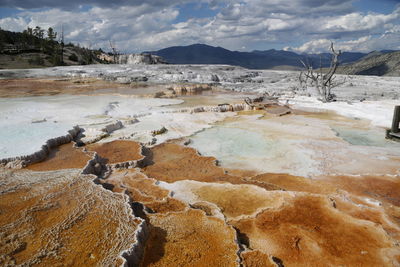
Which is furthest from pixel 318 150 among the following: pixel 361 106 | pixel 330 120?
pixel 361 106

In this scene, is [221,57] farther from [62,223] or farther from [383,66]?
[62,223]

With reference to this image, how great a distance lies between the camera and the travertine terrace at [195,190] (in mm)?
3068

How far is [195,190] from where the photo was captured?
4.64 metres

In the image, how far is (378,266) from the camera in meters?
2.93

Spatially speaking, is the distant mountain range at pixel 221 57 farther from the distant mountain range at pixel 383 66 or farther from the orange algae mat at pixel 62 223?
the orange algae mat at pixel 62 223

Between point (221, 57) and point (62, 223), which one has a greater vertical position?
point (221, 57)

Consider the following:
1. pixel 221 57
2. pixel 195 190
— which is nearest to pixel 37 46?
pixel 195 190

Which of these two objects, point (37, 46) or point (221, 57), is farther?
point (221, 57)

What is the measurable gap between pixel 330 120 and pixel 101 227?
27.3 feet

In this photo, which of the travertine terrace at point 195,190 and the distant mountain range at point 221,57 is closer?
the travertine terrace at point 195,190

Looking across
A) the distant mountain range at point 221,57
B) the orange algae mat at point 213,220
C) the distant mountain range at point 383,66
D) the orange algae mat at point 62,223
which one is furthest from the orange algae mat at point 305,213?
the distant mountain range at point 221,57

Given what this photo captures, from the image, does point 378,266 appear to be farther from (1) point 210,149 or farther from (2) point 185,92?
(2) point 185,92

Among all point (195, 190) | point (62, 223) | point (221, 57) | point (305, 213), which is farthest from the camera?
point (221, 57)

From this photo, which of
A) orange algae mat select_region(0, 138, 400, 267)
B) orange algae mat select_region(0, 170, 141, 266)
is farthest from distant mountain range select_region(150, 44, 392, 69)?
A: orange algae mat select_region(0, 170, 141, 266)
